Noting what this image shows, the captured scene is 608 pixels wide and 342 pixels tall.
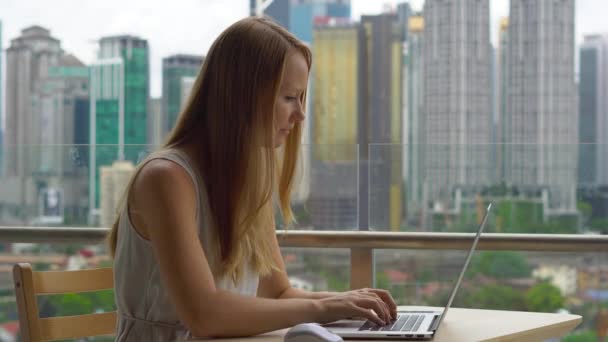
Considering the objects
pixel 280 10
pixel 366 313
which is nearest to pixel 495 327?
pixel 366 313

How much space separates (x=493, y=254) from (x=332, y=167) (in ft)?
1.87

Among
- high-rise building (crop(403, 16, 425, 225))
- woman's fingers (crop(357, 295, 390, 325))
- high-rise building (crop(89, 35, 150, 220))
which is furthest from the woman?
high-rise building (crop(89, 35, 150, 220))

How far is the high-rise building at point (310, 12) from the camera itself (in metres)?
23.2

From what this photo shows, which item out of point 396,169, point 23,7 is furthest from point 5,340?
point 23,7

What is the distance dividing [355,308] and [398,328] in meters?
0.07

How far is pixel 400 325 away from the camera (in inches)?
48.9

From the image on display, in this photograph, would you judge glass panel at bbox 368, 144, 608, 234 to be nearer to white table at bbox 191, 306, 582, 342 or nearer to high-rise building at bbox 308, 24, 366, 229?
white table at bbox 191, 306, 582, 342

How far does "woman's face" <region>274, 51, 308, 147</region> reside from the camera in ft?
4.52

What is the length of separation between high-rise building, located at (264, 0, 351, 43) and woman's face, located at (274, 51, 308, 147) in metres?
21.7

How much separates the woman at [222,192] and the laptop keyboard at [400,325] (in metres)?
0.02

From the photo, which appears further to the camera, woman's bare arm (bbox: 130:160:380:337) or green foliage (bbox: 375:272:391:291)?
green foliage (bbox: 375:272:391:291)

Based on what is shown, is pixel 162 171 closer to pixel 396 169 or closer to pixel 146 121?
pixel 396 169

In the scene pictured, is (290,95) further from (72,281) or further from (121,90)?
(121,90)

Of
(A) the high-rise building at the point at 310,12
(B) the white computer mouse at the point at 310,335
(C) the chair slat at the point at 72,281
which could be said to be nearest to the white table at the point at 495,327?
(B) the white computer mouse at the point at 310,335
